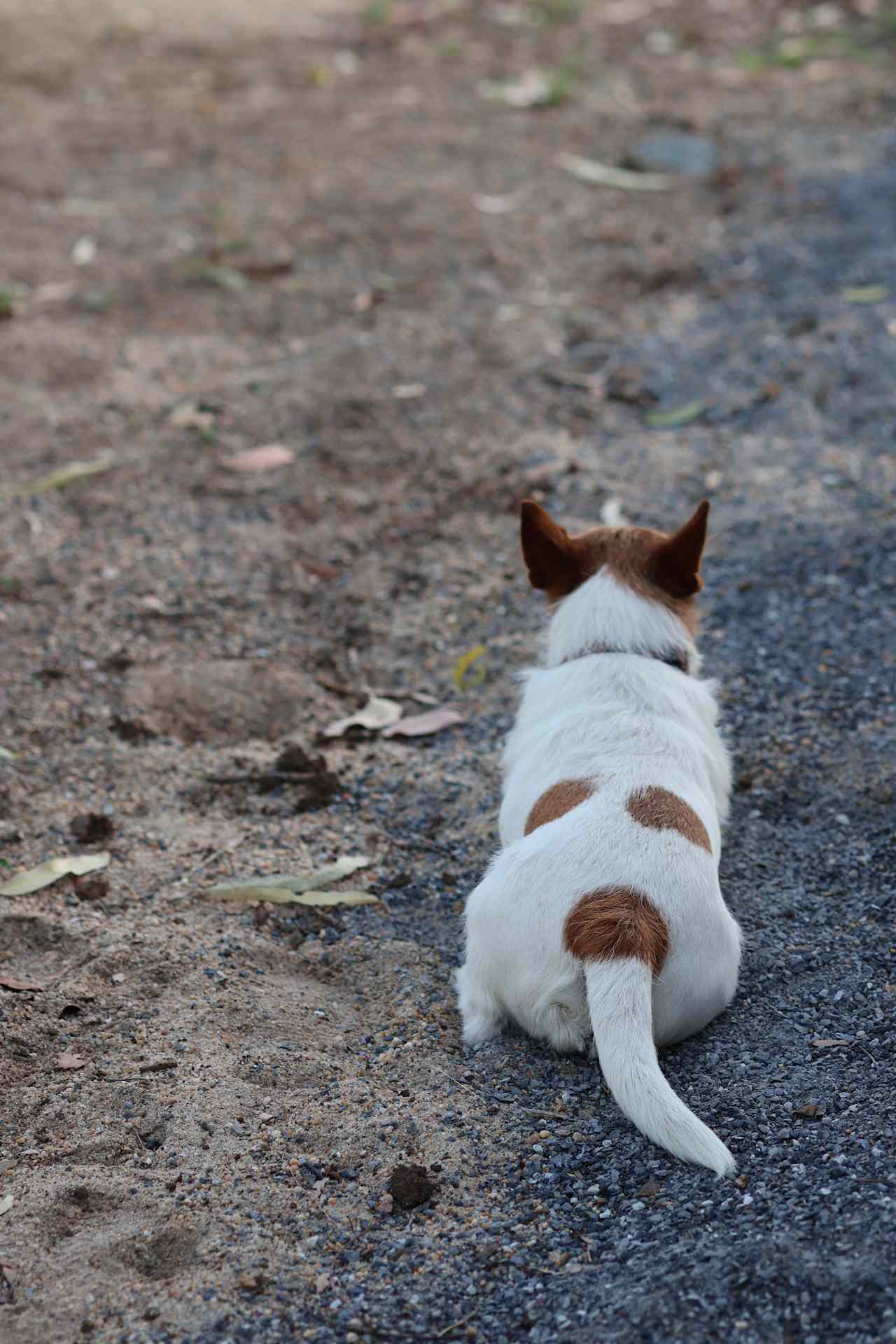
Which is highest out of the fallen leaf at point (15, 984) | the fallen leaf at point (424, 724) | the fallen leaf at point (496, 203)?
the fallen leaf at point (496, 203)

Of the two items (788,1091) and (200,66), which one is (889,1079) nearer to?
(788,1091)

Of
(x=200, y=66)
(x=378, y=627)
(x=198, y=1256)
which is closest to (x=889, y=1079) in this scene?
(x=198, y=1256)

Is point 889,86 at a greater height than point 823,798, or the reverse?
point 889,86

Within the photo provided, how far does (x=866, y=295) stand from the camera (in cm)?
697

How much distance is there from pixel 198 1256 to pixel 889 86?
9429 mm

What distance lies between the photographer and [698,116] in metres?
9.52

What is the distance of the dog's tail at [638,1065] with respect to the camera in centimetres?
280

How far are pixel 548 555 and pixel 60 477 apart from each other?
2.86 meters

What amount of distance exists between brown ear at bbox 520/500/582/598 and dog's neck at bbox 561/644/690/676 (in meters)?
0.21

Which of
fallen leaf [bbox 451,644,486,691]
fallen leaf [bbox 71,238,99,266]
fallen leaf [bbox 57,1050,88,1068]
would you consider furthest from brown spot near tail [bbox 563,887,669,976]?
fallen leaf [bbox 71,238,99,266]

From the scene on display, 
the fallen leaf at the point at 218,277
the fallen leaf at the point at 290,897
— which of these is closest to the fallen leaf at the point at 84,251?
the fallen leaf at the point at 218,277

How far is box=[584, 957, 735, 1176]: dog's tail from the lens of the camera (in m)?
2.80

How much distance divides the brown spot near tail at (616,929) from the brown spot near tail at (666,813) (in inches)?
8.3

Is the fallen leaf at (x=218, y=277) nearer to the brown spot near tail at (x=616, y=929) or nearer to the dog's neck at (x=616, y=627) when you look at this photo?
the dog's neck at (x=616, y=627)
